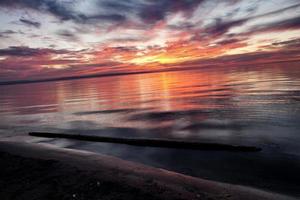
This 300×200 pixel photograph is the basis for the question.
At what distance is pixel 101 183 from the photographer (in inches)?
433

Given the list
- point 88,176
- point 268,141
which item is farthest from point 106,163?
point 268,141

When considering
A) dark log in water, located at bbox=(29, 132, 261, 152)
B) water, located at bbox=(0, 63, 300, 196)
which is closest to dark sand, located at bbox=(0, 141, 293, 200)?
water, located at bbox=(0, 63, 300, 196)

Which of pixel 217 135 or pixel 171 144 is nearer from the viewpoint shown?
pixel 171 144

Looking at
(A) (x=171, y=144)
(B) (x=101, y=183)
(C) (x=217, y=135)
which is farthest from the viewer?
(C) (x=217, y=135)

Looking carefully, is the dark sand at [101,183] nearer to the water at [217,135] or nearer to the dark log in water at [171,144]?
the water at [217,135]

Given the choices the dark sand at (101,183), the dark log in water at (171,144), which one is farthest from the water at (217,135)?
the dark sand at (101,183)

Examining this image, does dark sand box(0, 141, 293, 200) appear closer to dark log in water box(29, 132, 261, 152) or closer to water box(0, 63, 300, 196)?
water box(0, 63, 300, 196)

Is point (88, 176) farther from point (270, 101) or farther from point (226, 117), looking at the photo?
point (270, 101)

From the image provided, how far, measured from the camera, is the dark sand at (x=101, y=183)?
9969 millimetres

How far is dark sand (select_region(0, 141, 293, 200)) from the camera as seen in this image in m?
9.97

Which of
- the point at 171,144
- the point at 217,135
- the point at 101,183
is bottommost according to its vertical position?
the point at 217,135

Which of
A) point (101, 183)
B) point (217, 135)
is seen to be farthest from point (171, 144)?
point (101, 183)

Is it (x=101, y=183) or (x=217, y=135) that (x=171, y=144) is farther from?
(x=101, y=183)

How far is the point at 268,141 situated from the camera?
1950 centimetres
